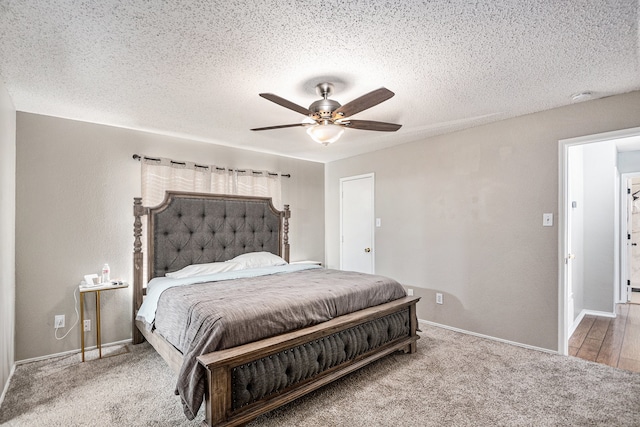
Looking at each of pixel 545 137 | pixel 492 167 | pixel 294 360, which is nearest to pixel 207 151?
pixel 294 360

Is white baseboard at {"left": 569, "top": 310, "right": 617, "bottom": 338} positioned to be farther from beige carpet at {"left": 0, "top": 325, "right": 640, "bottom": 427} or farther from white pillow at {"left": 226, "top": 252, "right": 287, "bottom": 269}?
white pillow at {"left": 226, "top": 252, "right": 287, "bottom": 269}

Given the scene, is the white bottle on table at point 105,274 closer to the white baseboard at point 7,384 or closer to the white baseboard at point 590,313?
the white baseboard at point 7,384

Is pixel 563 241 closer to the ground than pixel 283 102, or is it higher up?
closer to the ground

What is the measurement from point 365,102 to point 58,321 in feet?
11.2

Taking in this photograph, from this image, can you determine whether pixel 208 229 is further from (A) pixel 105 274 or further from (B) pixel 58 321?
(B) pixel 58 321

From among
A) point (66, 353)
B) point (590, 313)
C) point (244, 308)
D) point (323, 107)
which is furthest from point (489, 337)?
point (66, 353)

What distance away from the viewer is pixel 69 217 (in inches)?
122

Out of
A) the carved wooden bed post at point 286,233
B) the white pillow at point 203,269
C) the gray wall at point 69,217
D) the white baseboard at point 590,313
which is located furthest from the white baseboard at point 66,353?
the white baseboard at point 590,313

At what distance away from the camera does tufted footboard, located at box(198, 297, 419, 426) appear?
1806 mm

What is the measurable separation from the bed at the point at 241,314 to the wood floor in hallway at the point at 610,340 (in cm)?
169

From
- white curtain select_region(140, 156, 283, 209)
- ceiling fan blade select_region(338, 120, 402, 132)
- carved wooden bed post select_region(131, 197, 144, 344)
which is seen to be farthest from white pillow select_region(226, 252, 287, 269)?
ceiling fan blade select_region(338, 120, 402, 132)

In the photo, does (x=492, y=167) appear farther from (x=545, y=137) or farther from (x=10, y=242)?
(x=10, y=242)

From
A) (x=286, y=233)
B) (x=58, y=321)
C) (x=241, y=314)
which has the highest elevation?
(x=286, y=233)

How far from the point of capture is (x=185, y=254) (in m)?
3.63
